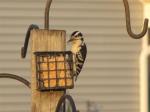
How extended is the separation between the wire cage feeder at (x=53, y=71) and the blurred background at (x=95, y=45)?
3.49 metres

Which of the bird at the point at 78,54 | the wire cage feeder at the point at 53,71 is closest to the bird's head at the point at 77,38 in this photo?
the bird at the point at 78,54

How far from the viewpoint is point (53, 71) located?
2.26 m

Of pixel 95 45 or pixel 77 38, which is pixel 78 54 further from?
pixel 95 45

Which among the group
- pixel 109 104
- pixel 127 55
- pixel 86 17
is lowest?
pixel 109 104

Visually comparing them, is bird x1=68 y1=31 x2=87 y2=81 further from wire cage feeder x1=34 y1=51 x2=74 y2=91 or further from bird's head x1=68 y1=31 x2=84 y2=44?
wire cage feeder x1=34 y1=51 x2=74 y2=91

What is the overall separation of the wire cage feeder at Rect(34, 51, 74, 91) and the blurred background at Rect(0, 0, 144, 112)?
349 centimetres

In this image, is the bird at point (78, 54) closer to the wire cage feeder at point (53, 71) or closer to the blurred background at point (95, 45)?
the wire cage feeder at point (53, 71)

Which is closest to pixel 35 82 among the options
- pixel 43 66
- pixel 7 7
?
pixel 43 66

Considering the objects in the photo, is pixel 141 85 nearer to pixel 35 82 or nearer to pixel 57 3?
pixel 57 3

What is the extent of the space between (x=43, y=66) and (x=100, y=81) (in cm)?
367

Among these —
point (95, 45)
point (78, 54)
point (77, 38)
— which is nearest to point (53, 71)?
point (78, 54)

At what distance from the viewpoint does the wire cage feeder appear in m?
2.24

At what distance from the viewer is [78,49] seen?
2764mm

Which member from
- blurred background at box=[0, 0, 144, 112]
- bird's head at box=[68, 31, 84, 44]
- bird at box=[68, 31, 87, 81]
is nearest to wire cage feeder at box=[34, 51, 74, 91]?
bird at box=[68, 31, 87, 81]
